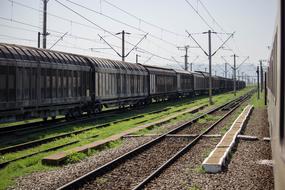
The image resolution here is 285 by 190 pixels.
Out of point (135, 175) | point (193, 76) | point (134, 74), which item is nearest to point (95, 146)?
point (135, 175)

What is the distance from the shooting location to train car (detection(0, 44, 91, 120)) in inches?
581

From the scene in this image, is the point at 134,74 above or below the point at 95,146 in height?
above

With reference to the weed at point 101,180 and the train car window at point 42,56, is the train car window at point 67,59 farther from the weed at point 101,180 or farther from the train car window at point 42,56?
the weed at point 101,180

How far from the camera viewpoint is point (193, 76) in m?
52.1

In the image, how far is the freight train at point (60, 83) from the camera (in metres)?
15.0

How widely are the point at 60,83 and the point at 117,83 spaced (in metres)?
7.75

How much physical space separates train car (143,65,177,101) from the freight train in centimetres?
177

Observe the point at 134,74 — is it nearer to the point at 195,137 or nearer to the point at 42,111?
the point at 42,111

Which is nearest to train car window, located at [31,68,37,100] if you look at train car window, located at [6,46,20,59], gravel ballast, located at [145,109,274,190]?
train car window, located at [6,46,20,59]

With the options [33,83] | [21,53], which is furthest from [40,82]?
[21,53]

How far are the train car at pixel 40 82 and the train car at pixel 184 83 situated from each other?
24116mm

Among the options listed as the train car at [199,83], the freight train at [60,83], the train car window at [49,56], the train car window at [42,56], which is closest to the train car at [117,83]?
the freight train at [60,83]

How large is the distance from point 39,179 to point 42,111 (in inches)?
359

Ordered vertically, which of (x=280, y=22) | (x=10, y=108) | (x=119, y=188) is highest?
(x=280, y=22)
